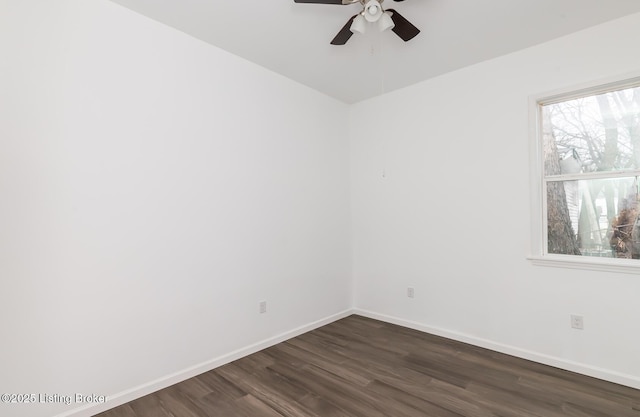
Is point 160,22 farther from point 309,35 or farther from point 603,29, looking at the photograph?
point 603,29

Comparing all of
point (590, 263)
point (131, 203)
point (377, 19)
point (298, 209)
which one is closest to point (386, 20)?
point (377, 19)

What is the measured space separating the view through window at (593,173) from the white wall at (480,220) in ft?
0.67

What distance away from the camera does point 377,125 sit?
12.8 feet

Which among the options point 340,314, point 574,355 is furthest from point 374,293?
point 574,355

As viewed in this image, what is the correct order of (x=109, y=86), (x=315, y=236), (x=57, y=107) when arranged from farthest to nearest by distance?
(x=315, y=236), (x=109, y=86), (x=57, y=107)

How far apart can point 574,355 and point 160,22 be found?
4233 millimetres

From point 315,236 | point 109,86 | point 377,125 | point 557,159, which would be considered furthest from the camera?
point 377,125

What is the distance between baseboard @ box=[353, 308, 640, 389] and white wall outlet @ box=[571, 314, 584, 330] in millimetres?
291

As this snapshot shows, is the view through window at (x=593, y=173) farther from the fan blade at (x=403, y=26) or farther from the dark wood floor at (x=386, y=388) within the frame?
the fan blade at (x=403, y=26)

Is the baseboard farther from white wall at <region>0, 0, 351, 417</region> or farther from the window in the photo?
white wall at <region>0, 0, 351, 417</region>

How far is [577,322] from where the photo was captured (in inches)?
100

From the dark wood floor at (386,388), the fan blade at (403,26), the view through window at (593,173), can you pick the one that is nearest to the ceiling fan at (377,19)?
the fan blade at (403,26)

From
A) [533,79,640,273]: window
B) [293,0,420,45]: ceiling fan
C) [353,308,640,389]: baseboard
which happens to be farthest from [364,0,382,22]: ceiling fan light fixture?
[353,308,640,389]: baseboard

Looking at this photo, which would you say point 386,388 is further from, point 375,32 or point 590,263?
point 375,32
